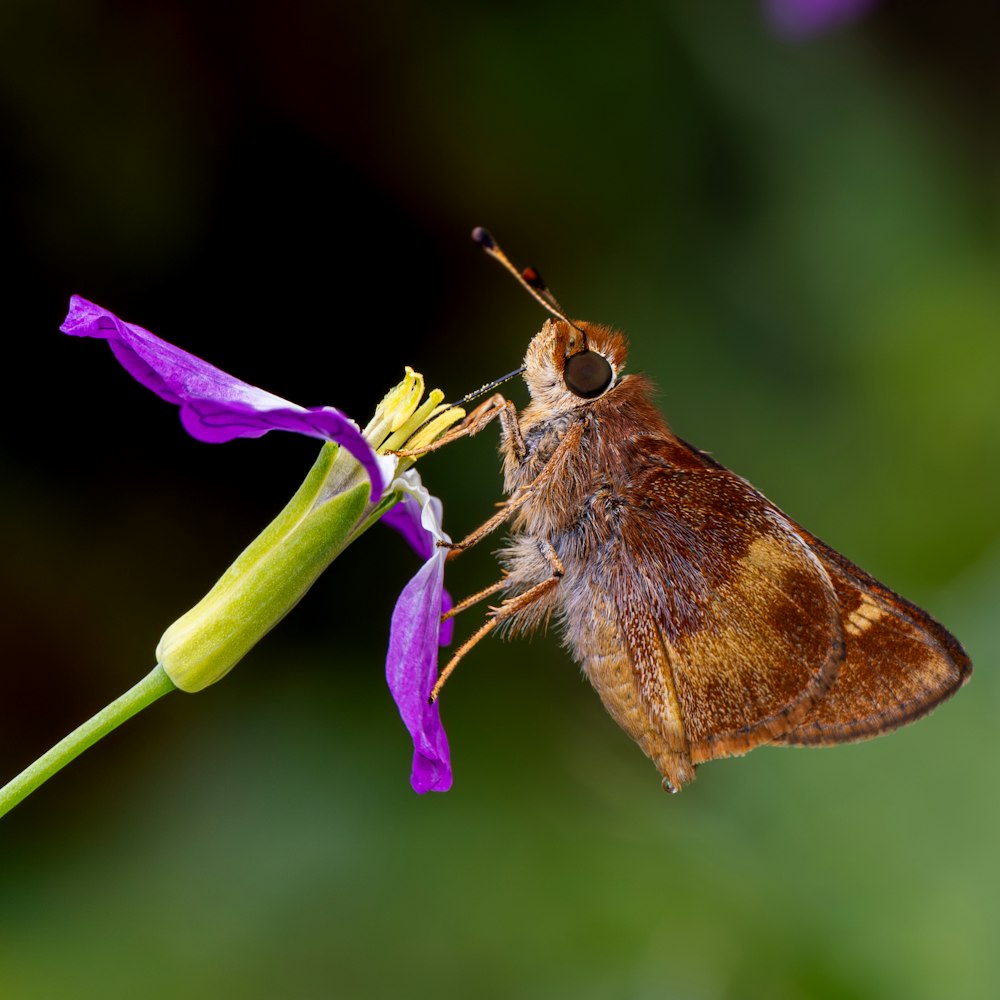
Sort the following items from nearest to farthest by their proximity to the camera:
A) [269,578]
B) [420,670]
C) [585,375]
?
[269,578], [420,670], [585,375]

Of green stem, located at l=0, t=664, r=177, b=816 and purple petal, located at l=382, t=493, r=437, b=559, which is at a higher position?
green stem, located at l=0, t=664, r=177, b=816

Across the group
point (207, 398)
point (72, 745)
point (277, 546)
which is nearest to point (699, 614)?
point (277, 546)

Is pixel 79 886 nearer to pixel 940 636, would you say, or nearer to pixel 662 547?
pixel 662 547

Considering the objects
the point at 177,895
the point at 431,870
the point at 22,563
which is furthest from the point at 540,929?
the point at 22,563

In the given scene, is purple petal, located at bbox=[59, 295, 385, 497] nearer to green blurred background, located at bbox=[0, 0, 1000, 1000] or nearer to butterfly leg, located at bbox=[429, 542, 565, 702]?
butterfly leg, located at bbox=[429, 542, 565, 702]

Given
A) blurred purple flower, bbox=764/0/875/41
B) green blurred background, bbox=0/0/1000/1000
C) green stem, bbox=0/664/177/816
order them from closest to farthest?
green stem, bbox=0/664/177/816 → green blurred background, bbox=0/0/1000/1000 → blurred purple flower, bbox=764/0/875/41

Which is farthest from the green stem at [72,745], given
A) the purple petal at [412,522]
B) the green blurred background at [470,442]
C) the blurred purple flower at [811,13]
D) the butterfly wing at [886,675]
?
the blurred purple flower at [811,13]

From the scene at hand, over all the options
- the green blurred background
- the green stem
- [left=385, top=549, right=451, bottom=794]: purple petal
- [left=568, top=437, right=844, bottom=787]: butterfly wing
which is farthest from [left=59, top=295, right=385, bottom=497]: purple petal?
the green blurred background

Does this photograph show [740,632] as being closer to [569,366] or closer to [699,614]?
[699,614]
